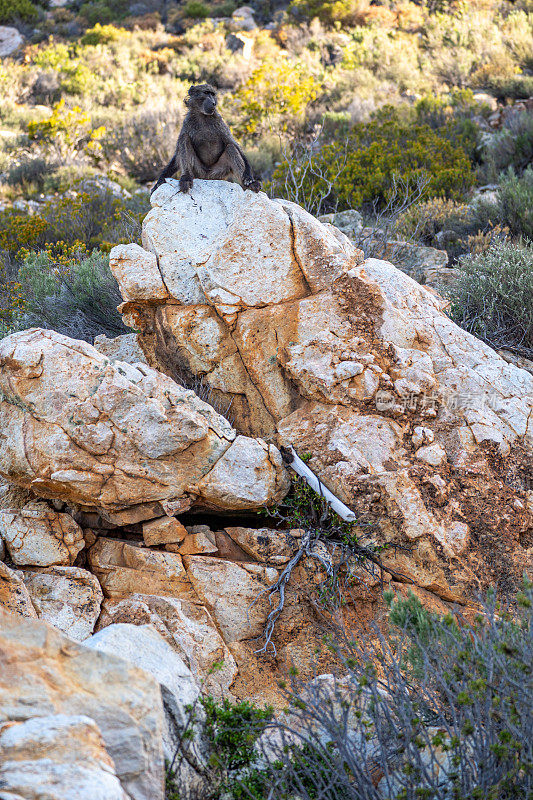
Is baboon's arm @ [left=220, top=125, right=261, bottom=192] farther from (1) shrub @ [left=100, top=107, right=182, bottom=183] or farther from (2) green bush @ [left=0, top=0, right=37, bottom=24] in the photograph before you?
(2) green bush @ [left=0, top=0, right=37, bottom=24]

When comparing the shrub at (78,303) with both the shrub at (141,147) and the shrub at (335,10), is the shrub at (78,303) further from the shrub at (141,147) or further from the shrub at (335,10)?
the shrub at (335,10)

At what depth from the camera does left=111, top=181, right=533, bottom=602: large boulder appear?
150 inches

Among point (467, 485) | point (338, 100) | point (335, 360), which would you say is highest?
point (335, 360)

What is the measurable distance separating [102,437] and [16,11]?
24677 millimetres

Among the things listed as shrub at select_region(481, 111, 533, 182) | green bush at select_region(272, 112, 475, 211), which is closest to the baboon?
green bush at select_region(272, 112, 475, 211)

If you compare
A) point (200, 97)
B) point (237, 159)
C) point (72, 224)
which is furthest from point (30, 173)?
point (237, 159)

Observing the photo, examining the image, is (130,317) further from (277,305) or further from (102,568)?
(102,568)

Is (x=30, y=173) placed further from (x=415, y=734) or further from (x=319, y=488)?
(x=415, y=734)

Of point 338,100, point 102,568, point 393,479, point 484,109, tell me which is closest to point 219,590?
point 102,568

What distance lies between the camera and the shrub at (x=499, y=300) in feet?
18.9

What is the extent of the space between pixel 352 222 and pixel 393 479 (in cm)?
513

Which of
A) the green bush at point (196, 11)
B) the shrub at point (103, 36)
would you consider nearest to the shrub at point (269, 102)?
the shrub at point (103, 36)

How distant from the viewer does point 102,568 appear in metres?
3.72

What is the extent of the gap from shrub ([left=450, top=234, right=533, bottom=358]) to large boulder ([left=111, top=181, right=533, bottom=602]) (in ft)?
4.09
